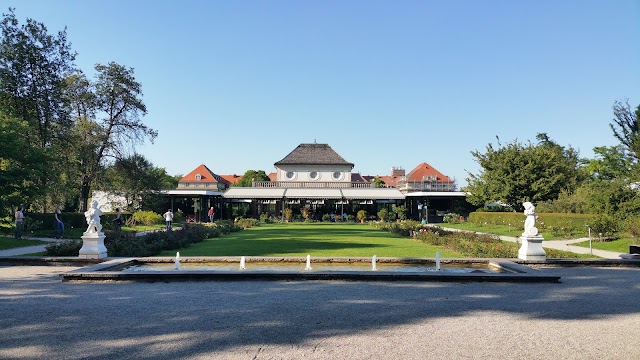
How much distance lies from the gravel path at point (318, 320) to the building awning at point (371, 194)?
3010cm

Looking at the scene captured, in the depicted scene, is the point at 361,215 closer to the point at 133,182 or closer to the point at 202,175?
the point at 133,182

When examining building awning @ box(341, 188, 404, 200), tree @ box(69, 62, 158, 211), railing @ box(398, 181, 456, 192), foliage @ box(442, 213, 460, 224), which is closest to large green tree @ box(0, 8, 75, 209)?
tree @ box(69, 62, 158, 211)

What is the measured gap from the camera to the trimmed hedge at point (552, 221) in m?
21.2

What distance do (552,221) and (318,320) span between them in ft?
75.7

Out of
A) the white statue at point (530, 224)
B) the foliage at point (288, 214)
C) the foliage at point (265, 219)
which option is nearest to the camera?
the white statue at point (530, 224)

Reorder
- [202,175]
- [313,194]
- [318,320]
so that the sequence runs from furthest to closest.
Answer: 1. [202,175]
2. [313,194]
3. [318,320]

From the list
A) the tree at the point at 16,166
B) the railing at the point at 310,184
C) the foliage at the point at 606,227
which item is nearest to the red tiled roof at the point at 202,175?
the railing at the point at 310,184

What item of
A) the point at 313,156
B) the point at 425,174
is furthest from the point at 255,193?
the point at 425,174

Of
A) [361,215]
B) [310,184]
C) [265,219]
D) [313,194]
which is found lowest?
[265,219]

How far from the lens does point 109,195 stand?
34.1 meters

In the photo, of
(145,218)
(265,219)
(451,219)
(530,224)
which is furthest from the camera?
(451,219)

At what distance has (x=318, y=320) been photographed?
5.41m

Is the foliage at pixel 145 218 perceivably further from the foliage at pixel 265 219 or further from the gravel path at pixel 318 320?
the gravel path at pixel 318 320

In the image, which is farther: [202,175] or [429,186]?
[202,175]
